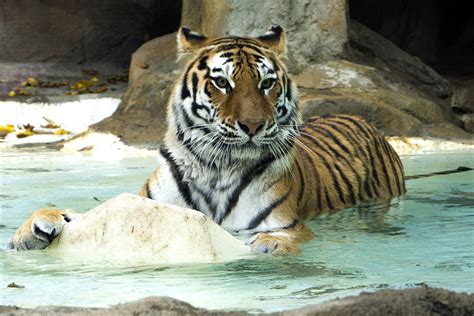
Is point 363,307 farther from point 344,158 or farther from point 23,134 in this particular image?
point 23,134

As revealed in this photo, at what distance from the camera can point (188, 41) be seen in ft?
16.0

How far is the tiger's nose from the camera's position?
14.0 feet

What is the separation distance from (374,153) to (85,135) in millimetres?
4510

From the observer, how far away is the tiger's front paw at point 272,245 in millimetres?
3998

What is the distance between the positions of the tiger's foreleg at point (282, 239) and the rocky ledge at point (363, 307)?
4.81 feet

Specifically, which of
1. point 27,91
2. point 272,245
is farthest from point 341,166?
point 27,91

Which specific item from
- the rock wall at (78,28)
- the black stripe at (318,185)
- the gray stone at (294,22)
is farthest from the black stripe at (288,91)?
the rock wall at (78,28)

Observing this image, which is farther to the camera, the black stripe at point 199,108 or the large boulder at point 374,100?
the large boulder at point 374,100

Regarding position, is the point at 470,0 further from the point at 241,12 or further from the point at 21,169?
the point at 21,169

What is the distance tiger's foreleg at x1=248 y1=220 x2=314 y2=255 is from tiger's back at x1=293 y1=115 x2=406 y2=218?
1.58 ft

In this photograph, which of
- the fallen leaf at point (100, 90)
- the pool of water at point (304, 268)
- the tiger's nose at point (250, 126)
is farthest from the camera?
the fallen leaf at point (100, 90)

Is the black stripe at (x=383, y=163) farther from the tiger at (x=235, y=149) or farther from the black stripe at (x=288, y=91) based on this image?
the black stripe at (x=288, y=91)

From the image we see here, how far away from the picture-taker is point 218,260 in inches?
150

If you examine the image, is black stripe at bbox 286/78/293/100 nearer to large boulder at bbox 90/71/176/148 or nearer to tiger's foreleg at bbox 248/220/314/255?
tiger's foreleg at bbox 248/220/314/255
